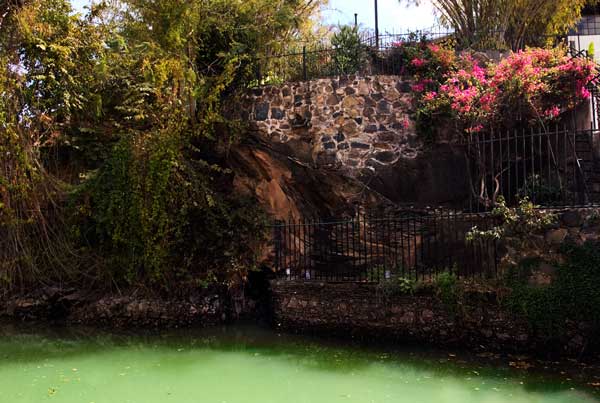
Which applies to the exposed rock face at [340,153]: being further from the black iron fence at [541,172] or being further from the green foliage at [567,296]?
the green foliage at [567,296]

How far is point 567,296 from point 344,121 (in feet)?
17.5

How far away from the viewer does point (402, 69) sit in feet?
36.6

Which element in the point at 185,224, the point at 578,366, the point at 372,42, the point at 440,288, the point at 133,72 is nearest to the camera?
the point at 578,366

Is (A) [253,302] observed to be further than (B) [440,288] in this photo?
Yes

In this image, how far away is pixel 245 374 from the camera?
6883 mm

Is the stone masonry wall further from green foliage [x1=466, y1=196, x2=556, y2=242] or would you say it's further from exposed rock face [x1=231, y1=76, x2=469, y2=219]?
green foliage [x1=466, y1=196, x2=556, y2=242]

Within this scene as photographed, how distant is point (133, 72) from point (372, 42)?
5.07 metres

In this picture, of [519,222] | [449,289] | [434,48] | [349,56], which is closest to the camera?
[519,222]

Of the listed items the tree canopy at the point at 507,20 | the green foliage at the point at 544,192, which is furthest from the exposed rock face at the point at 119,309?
the tree canopy at the point at 507,20

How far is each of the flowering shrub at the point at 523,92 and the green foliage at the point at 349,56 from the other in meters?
2.31

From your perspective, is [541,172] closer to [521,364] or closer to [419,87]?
[419,87]

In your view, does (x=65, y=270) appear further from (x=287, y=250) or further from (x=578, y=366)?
(x=578, y=366)

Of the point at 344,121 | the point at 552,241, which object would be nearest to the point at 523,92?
the point at 552,241

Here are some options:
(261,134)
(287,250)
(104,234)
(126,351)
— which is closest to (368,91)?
(261,134)
